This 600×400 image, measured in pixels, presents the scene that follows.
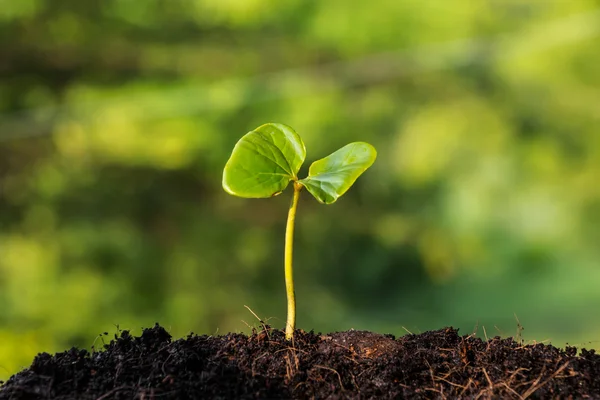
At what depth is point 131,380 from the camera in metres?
0.91

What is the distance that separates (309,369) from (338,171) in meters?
0.30

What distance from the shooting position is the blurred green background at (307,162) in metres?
2.57

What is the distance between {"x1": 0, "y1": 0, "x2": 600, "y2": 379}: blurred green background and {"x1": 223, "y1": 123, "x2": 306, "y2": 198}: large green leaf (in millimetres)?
1512

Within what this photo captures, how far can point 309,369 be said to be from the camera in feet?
3.09

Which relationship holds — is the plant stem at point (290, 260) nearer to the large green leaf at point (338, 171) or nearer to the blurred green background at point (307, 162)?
the large green leaf at point (338, 171)

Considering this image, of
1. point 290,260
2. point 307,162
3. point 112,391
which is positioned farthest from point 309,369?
point 307,162

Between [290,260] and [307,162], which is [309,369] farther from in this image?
[307,162]

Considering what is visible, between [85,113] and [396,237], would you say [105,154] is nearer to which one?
[85,113]

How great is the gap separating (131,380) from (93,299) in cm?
180

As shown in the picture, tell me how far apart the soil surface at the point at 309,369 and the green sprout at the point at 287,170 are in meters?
0.08

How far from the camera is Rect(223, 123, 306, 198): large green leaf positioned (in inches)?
37.1

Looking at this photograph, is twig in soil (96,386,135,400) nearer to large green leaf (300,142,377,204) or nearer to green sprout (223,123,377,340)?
green sprout (223,123,377,340)

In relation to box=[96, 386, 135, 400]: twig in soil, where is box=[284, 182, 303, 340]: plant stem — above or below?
above

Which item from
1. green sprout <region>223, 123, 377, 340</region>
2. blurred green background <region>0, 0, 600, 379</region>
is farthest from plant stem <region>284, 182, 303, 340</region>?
blurred green background <region>0, 0, 600, 379</region>
